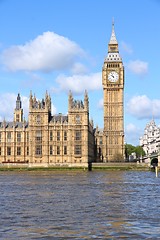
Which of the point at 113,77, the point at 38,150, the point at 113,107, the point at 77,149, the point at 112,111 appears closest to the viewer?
the point at 77,149

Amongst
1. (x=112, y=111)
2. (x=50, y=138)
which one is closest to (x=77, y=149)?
(x=50, y=138)

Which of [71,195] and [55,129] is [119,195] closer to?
[71,195]

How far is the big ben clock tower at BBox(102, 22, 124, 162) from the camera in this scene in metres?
153

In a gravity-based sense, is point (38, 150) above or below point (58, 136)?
below

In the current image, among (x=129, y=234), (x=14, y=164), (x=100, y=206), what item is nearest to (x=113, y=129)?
(x=14, y=164)

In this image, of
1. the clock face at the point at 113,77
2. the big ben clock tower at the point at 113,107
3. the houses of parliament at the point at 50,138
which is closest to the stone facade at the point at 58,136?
the houses of parliament at the point at 50,138

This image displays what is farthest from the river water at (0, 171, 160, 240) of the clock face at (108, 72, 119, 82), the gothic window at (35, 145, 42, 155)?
the clock face at (108, 72, 119, 82)

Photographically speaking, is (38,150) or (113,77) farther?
(113,77)

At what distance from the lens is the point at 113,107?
156 m

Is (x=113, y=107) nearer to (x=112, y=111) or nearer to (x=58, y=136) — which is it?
(x=112, y=111)

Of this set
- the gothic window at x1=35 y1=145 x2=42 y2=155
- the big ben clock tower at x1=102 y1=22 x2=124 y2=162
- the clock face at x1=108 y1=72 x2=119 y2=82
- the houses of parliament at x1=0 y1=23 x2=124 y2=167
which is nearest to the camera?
the houses of parliament at x1=0 y1=23 x2=124 y2=167

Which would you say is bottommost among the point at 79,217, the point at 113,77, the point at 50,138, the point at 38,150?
the point at 79,217

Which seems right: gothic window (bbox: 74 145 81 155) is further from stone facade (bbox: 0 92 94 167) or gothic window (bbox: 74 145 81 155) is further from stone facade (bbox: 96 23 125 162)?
stone facade (bbox: 96 23 125 162)

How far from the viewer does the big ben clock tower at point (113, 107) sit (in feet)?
503
